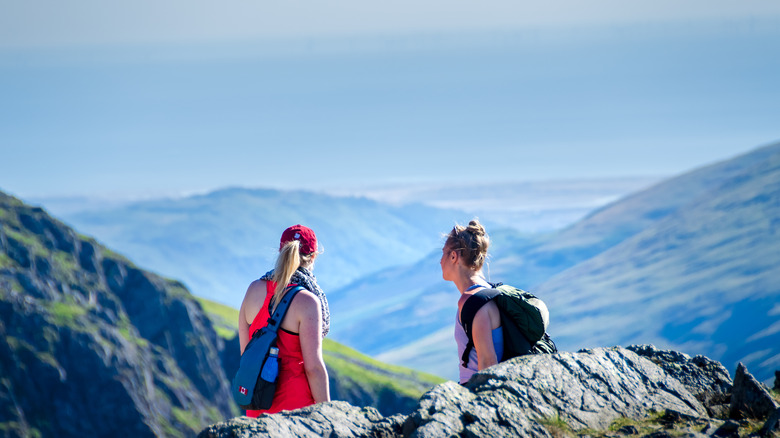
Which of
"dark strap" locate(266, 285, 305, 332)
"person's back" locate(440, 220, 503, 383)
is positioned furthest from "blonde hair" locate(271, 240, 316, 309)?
"person's back" locate(440, 220, 503, 383)

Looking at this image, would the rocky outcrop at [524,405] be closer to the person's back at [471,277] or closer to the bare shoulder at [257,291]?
the person's back at [471,277]

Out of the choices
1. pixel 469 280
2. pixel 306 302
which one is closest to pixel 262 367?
pixel 306 302

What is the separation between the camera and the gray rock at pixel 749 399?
444 inches

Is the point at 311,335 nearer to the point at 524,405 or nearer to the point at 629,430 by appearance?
the point at 524,405

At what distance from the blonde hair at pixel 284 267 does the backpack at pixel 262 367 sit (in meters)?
0.12

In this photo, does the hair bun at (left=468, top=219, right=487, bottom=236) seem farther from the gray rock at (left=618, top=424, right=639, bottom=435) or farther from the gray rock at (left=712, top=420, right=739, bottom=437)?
the gray rock at (left=712, top=420, right=739, bottom=437)

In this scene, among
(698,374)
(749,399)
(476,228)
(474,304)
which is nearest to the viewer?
(474,304)

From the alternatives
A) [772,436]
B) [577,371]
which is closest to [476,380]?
[577,371]

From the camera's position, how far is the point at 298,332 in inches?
433

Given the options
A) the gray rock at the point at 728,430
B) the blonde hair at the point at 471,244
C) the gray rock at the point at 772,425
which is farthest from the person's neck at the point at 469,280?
the gray rock at the point at 772,425

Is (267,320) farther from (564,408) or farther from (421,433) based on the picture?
(564,408)

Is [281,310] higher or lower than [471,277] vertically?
lower

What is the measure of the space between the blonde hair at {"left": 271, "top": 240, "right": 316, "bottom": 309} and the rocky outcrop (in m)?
1.84

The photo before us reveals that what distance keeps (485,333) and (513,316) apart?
465 mm
